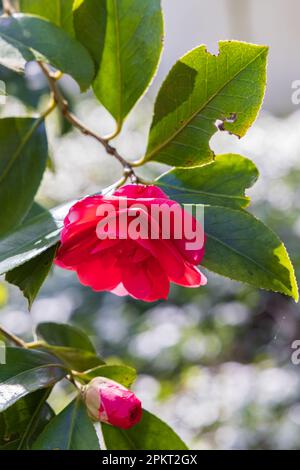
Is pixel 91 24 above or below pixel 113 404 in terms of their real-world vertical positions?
above

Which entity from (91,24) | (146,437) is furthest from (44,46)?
(146,437)

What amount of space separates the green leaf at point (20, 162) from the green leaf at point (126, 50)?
11 centimetres

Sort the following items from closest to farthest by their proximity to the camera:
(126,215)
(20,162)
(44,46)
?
1. (126,215)
2. (44,46)
3. (20,162)

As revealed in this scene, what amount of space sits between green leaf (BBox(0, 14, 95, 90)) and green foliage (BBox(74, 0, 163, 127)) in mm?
21

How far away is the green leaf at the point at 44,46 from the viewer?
29.1 inches

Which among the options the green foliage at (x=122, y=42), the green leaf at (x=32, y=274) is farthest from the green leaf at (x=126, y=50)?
the green leaf at (x=32, y=274)

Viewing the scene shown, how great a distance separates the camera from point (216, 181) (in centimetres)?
77

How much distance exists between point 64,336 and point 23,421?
0.24 metres

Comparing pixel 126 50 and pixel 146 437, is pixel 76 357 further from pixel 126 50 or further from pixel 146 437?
pixel 126 50

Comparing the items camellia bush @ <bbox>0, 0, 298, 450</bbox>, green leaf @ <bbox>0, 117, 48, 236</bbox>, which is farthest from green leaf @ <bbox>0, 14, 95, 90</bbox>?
green leaf @ <bbox>0, 117, 48, 236</bbox>

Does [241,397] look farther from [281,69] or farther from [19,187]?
[281,69]

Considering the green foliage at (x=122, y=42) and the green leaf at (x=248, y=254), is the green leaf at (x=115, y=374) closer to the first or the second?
the green leaf at (x=248, y=254)

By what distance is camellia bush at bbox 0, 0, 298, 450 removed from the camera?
26.0 inches
